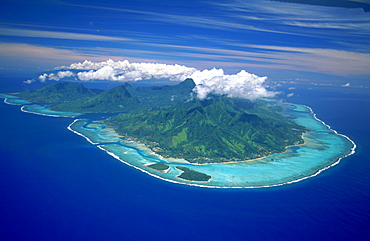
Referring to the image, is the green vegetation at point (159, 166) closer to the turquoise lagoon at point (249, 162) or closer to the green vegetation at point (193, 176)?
the turquoise lagoon at point (249, 162)

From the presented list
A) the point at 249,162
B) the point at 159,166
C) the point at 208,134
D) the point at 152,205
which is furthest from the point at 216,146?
the point at 152,205

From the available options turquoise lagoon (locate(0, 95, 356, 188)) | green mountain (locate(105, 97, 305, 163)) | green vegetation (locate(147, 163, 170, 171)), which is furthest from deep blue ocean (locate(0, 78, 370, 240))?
green mountain (locate(105, 97, 305, 163))

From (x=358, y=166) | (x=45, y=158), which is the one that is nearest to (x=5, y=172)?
(x=45, y=158)

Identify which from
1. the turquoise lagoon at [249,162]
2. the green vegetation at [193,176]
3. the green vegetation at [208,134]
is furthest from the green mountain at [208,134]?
the green vegetation at [193,176]

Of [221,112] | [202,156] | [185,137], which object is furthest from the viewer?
[221,112]

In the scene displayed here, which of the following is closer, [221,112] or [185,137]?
[185,137]

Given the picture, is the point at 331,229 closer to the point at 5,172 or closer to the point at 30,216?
the point at 30,216
